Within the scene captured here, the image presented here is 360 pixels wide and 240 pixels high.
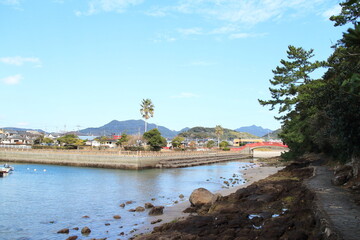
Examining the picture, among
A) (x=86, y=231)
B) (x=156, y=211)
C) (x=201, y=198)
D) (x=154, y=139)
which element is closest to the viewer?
(x=86, y=231)

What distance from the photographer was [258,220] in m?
13.9

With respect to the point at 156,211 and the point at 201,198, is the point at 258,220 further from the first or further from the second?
the point at 156,211

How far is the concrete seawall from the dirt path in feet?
154

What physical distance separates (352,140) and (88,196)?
81.8 ft

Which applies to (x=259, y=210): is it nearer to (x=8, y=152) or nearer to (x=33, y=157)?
(x=33, y=157)

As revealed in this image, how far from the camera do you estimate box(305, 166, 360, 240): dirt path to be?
30.7 ft

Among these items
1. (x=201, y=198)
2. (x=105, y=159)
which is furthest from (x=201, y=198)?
(x=105, y=159)

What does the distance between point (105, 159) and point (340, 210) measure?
5690cm

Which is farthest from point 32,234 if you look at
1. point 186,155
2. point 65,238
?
point 186,155

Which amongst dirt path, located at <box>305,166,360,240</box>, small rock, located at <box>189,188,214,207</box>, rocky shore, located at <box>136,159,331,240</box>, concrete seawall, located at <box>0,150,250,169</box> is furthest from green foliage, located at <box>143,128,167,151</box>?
dirt path, located at <box>305,166,360,240</box>

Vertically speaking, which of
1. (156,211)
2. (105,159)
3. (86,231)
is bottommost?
(86,231)

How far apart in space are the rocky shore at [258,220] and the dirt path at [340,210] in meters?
0.46

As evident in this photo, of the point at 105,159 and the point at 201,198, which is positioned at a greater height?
the point at 105,159

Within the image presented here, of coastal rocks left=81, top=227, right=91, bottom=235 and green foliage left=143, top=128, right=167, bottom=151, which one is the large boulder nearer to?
coastal rocks left=81, top=227, right=91, bottom=235
